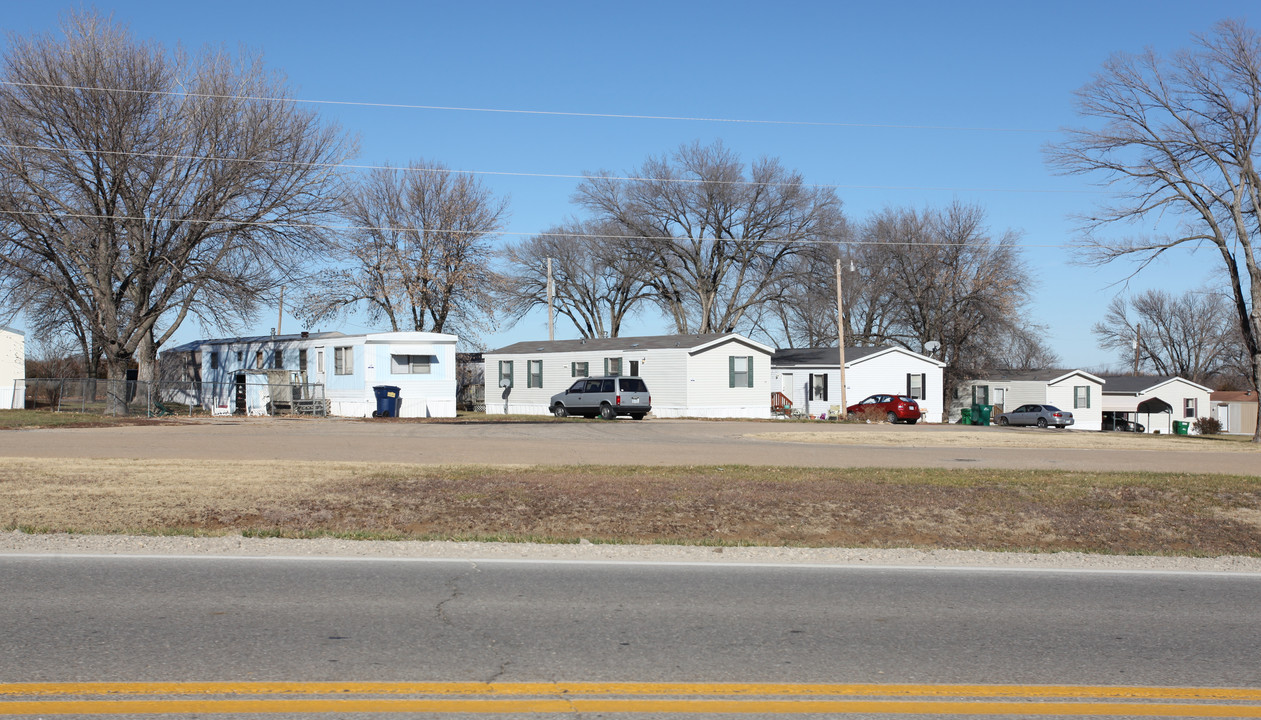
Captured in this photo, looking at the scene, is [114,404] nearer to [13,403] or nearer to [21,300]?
[21,300]

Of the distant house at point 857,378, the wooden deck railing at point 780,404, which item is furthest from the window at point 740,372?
the distant house at point 857,378

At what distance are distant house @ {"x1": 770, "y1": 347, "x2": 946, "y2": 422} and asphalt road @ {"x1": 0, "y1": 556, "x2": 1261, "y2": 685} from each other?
3875 cm

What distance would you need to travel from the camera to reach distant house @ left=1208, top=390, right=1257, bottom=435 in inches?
2719

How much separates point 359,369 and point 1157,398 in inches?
1962

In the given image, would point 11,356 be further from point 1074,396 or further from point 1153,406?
point 1153,406

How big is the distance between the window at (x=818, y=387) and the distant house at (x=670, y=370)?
6.20 metres

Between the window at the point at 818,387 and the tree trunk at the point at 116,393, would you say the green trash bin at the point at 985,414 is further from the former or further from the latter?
the tree trunk at the point at 116,393

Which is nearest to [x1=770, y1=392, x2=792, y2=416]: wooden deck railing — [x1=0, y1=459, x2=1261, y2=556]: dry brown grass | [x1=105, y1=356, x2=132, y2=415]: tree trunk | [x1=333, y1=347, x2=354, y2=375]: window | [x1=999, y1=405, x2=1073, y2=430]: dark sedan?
[x1=999, y1=405, x2=1073, y2=430]: dark sedan

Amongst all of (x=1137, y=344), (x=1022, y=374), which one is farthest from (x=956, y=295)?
(x=1137, y=344)

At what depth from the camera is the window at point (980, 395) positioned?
5925 cm

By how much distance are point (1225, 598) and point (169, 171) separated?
3359 centimetres

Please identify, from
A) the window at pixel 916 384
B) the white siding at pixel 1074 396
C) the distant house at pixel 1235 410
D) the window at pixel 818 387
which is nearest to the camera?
the window at pixel 818 387

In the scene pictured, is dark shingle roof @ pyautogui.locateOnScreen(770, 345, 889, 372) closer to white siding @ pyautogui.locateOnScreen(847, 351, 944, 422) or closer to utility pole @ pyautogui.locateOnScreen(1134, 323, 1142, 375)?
white siding @ pyautogui.locateOnScreen(847, 351, 944, 422)

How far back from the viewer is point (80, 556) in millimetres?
8930
